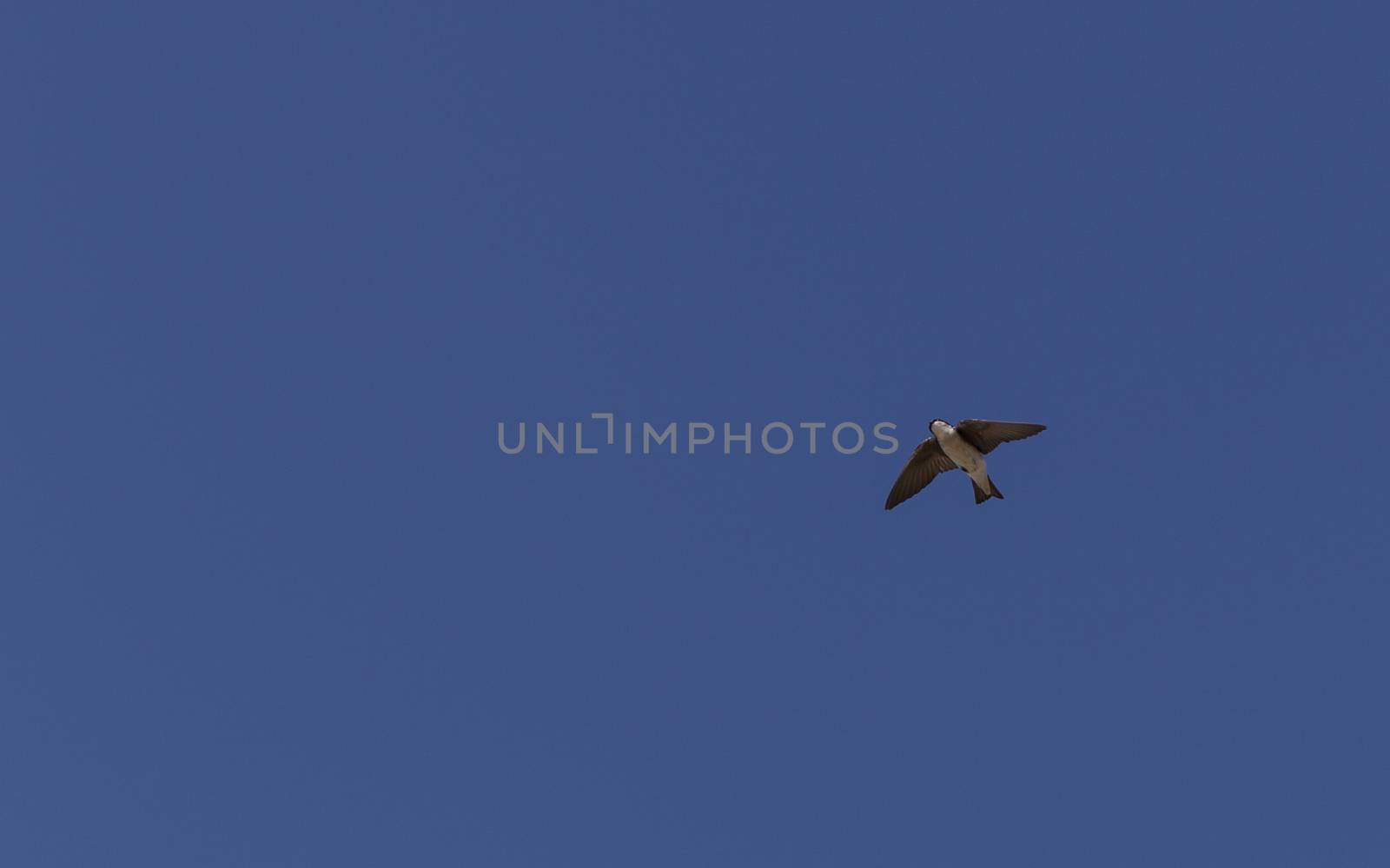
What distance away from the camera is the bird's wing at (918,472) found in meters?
33.9

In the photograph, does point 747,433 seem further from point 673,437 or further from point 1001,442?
point 1001,442

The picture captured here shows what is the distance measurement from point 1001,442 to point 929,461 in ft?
5.72

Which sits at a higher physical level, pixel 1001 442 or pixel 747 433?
pixel 747 433

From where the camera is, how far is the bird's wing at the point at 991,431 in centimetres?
3222

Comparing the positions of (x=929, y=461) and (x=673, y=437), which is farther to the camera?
(x=673, y=437)

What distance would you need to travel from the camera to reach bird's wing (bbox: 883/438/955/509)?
111ft

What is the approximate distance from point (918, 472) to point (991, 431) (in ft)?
6.98

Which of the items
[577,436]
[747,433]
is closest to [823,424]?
[747,433]

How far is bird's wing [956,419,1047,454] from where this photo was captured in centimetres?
3222

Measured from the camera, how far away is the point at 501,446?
124 feet

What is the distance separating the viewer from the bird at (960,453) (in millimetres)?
32438

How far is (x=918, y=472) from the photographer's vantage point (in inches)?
1350

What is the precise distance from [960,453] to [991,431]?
871 mm

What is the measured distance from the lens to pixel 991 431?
3256cm
